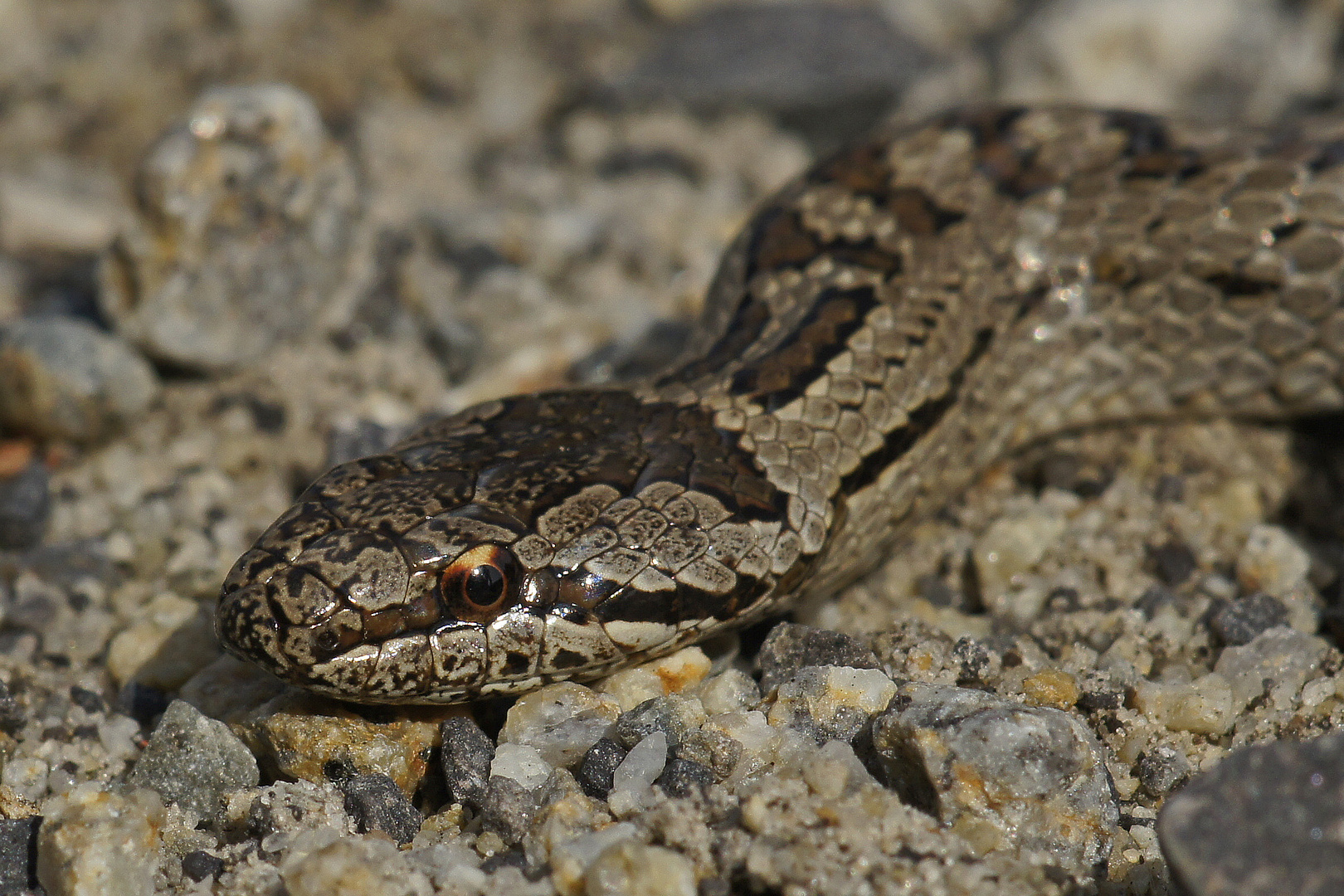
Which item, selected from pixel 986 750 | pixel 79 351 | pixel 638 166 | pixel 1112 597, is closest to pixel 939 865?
pixel 986 750

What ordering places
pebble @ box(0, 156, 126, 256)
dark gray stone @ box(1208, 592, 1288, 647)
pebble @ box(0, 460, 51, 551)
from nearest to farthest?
dark gray stone @ box(1208, 592, 1288, 647)
pebble @ box(0, 460, 51, 551)
pebble @ box(0, 156, 126, 256)

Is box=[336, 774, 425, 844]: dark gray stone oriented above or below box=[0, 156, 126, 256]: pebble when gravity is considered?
below

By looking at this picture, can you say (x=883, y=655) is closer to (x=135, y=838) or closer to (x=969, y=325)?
(x=969, y=325)

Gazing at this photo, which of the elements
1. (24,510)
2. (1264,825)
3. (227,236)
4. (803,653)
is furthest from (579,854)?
(227,236)

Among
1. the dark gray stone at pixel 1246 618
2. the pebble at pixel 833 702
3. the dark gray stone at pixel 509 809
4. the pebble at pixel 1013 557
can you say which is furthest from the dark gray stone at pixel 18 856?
the dark gray stone at pixel 1246 618

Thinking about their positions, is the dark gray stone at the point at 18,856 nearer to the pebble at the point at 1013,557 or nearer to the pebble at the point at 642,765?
the pebble at the point at 642,765

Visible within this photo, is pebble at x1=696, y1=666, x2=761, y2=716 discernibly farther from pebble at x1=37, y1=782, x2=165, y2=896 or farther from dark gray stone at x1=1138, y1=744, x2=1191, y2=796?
pebble at x1=37, y1=782, x2=165, y2=896

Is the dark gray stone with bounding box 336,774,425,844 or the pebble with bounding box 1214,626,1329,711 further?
the pebble with bounding box 1214,626,1329,711

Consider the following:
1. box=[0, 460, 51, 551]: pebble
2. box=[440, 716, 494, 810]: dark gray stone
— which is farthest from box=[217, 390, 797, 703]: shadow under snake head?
box=[0, 460, 51, 551]: pebble
